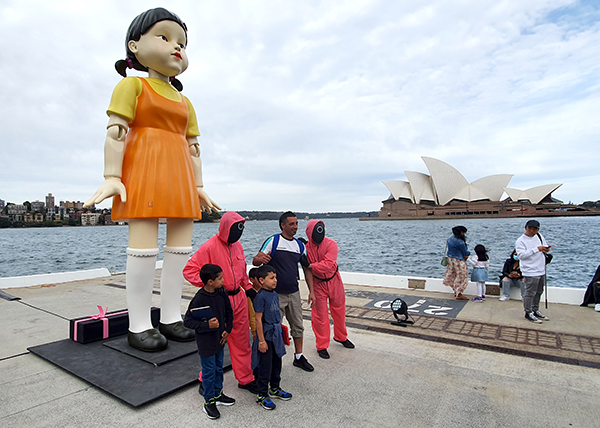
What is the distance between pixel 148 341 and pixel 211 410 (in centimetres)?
139

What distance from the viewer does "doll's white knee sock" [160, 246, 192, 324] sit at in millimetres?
4090

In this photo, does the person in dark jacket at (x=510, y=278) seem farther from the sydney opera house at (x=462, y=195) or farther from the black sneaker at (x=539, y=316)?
the sydney opera house at (x=462, y=195)

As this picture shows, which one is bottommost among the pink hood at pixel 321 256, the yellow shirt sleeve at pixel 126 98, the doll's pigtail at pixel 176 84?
the pink hood at pixel 321 256

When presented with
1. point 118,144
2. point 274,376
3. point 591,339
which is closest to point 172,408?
point 274,376

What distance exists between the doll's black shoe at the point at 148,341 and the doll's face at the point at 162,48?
2805mm

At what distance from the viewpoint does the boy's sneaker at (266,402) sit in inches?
109

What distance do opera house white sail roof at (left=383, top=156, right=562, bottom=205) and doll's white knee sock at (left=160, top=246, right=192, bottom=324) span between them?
56944 mm

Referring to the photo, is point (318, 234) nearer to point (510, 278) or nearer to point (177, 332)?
point (177, 332)

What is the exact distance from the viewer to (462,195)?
64625mm

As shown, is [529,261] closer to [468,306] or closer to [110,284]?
[468,306]

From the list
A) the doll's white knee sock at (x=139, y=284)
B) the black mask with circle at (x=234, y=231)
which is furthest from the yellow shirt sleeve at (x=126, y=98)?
the black mask with circle at (x=234, y=231)

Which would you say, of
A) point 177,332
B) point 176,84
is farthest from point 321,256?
point 176,84

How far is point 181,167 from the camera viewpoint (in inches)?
152

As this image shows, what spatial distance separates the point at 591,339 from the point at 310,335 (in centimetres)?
333
